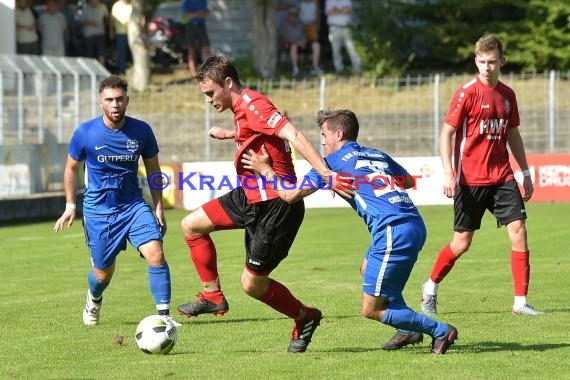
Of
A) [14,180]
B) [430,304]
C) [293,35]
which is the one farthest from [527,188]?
[293,35]

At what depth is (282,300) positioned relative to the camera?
874 cm

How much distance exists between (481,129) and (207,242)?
2492 millimetres

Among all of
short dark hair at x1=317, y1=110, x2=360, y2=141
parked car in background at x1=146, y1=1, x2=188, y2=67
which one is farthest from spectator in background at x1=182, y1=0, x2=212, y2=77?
short dark hair at x1=317, y1=110, x2=360, y2=141

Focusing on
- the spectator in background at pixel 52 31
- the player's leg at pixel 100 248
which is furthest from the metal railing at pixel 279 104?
the player's leg at pixel 100 248

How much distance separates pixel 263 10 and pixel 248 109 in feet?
80.2

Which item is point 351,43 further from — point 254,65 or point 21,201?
point 21,201

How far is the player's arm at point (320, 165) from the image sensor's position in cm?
774

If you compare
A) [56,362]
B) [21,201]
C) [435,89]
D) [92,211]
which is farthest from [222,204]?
[435,89]

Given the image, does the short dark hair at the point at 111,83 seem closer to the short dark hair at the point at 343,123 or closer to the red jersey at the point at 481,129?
the short dark hair at the point at 343,123

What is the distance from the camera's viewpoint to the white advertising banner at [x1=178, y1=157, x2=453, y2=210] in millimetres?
23688

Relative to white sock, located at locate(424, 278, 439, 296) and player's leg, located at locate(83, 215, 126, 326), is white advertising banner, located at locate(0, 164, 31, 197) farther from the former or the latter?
white sock, located at locate(424, 278, 439, 296)

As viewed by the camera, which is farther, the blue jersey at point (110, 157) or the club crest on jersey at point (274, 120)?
the blue jersey at point (110, 157)

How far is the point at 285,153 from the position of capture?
870 cm

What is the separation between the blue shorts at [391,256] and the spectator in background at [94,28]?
78.0 ft
